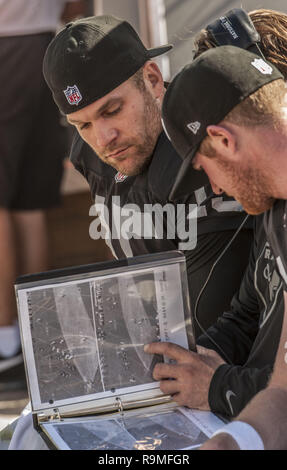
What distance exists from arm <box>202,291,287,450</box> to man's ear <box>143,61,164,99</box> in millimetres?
911

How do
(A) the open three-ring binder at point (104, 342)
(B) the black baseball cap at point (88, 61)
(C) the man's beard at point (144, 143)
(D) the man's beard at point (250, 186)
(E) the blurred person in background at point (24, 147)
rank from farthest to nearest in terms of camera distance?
(E) the blurred person in background at point (24, 147) < (C) the man's beard at point (144, 143) < (B) the black baseball cap at point (88, 61) < (A) the open three-ring binder at point (104, 342) < (D) the man's beard at point (250, 186)

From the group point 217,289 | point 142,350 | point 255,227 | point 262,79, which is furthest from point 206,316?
point 262,79

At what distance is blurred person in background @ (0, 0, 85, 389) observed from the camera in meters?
3.41

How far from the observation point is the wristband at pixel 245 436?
1.41 m

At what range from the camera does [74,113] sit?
213cm

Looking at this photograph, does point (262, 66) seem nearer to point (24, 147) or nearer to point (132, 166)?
point (132, 166)

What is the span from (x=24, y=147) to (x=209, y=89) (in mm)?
2182

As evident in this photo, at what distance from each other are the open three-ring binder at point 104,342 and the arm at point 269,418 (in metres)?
0.18

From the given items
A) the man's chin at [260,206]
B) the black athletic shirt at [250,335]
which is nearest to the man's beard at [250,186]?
the man's chin at [260,206]

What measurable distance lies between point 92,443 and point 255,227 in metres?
0.62

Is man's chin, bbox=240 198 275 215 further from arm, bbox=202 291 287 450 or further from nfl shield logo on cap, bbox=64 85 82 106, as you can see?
nfl shield logo on cap, bbox=64 85 82 106

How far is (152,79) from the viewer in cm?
219

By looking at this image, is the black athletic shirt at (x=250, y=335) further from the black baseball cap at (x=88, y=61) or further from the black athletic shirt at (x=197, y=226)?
the black baseball cap at (x=88, y=61)

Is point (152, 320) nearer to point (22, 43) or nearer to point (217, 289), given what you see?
point (217, 289)
